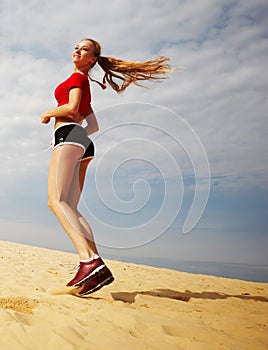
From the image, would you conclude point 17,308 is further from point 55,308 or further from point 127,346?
point 127,346

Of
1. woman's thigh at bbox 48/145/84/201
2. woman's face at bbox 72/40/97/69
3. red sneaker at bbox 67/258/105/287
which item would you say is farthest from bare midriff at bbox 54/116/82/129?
red sneaker at bbox 67/258/105/287

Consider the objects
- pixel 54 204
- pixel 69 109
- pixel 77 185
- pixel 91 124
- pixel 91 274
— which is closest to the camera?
pixel 91 274

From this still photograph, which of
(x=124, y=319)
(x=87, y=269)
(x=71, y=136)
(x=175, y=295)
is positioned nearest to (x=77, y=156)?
(x=71, y=136)

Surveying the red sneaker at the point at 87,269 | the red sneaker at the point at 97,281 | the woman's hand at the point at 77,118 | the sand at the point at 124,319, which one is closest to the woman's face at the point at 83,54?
the woman's hand at the point at 77,118

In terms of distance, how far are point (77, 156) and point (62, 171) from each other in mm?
229

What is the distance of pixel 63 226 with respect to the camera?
12.4 ft

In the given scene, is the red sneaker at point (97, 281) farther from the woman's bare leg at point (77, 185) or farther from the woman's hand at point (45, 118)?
the woman's hand at point (45, 118)

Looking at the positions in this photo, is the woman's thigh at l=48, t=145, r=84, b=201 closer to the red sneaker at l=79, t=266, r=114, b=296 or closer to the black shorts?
the black shorts

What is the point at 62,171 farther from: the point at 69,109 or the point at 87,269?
the point at 87,269

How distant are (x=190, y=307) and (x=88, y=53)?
310 centimetres

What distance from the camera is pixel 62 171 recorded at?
387 cm

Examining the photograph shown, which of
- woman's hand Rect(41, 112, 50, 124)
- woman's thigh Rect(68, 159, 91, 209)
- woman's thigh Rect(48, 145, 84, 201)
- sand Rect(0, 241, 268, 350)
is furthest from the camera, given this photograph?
woman's thigh Rect(68, 159, 91, 209)

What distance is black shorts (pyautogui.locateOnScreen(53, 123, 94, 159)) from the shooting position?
3895 millimetres

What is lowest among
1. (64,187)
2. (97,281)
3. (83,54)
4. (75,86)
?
(97,281)
